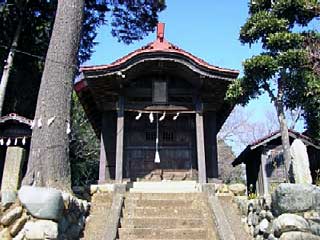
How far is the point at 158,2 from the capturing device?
53.6 feet

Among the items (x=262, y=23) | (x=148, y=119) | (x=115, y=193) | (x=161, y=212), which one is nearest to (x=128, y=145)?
(x=148, y=119)

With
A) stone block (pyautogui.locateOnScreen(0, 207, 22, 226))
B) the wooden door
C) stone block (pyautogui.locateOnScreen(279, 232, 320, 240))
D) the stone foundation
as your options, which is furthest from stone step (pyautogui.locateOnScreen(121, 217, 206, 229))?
the wooden door

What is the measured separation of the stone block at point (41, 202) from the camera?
552cm

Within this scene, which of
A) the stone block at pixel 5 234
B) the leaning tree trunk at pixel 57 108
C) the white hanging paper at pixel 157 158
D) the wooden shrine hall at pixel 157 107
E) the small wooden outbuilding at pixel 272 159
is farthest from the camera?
the small wooden outbuilding at pixel 272 159

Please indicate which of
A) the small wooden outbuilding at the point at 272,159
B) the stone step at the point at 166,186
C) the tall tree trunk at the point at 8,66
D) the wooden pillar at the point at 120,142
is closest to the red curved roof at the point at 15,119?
the tall tree trunk at the point at 8,66

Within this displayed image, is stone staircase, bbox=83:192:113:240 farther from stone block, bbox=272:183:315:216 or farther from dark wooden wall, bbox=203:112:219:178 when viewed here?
dark wooden wall, bbox=203:112:219:178

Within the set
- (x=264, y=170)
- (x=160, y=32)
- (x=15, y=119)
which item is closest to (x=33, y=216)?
(x=15, y=119)

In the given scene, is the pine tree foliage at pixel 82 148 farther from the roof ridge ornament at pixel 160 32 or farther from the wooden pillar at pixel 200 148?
the wooden pillar at pixel 200 148

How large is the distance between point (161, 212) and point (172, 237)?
3.27 ft

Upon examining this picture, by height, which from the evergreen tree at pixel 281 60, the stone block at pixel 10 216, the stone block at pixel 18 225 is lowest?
the stone block at pixel 18 225

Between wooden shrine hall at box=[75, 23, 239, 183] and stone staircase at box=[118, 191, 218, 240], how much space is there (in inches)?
75.8

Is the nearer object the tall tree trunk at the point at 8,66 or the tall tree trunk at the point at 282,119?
the tall tree trunk at the point at 282,119

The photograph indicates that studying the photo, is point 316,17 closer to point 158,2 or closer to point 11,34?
point 158,2

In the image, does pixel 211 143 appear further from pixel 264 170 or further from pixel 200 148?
pixel 264 170
